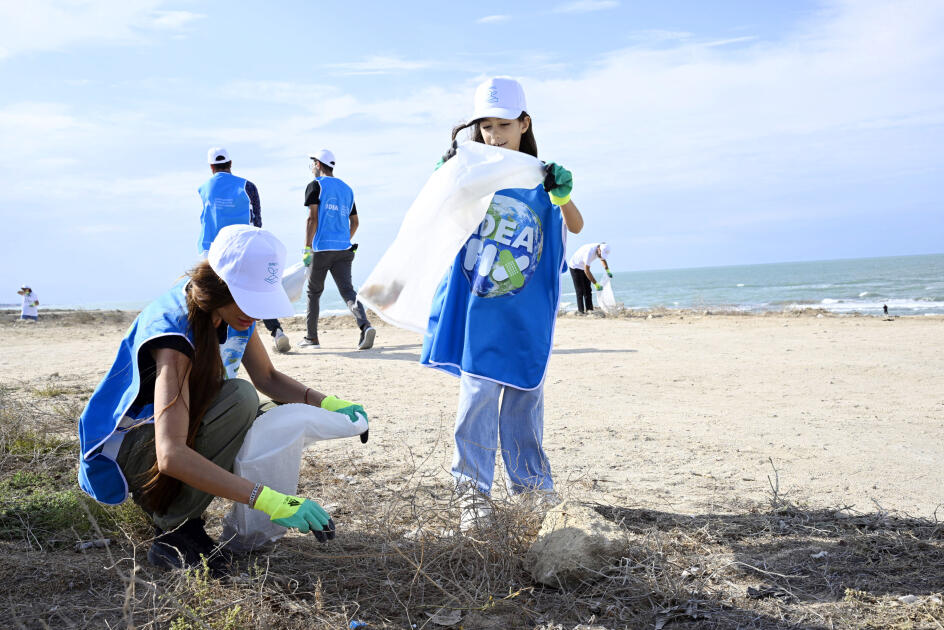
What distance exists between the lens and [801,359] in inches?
291

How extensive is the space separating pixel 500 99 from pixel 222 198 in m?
4.18

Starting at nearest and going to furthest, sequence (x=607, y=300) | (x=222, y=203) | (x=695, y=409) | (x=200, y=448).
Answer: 1. (x=200, y=448)
2. (x=695, y=409)
3. (x=222, y=203)
4. (x=607, y=300)

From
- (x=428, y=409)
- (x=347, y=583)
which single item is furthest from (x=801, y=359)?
(x=347, y=583)

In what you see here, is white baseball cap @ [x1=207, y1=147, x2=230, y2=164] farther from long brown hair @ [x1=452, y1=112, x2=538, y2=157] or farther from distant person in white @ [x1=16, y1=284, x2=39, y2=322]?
distant person in white @ [x1=16, y1=284, x2=39, y2=322]

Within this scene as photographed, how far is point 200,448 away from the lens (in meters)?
2.52

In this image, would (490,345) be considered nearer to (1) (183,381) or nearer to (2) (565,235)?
(2) (565,235)

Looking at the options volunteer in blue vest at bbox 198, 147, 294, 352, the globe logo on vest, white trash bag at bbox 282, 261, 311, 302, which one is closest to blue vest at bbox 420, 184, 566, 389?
the globe logo on vest

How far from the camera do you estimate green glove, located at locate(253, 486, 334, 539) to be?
225 centimetres

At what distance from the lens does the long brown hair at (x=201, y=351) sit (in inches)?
93.3

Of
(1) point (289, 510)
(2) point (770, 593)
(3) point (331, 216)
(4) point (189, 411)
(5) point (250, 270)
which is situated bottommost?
(2) point (770, 593)

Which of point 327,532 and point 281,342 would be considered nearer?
point 327,532

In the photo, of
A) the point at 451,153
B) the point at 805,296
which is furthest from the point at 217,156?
the point at 805,296

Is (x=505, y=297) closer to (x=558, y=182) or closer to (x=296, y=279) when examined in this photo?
(x=558, y=182)

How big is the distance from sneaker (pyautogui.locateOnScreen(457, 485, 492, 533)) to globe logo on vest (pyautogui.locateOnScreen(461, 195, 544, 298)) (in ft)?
2.58
